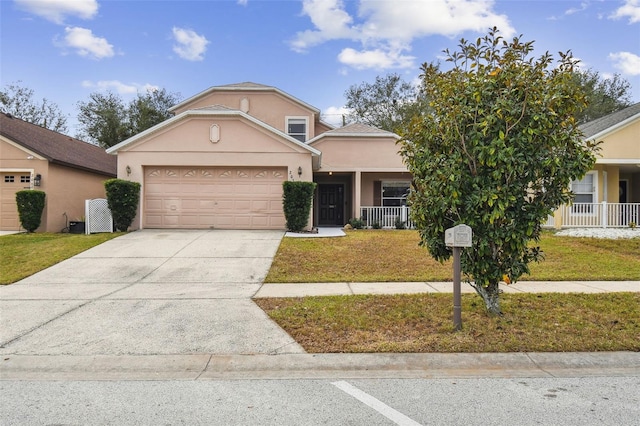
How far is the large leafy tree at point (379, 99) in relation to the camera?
33906 millimetres

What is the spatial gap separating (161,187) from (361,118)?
77.9ft

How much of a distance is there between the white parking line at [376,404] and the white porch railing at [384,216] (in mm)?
13039

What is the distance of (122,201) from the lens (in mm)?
13508

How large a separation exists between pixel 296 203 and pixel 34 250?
789 cm

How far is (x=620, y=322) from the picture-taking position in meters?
5.13

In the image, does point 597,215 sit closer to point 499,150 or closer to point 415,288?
point 415,288

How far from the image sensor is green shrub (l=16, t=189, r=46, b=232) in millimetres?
14023

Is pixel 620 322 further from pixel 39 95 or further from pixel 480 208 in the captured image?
pixel 39 95

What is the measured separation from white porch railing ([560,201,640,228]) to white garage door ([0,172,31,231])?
21.9m

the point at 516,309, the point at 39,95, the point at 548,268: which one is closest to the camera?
the point at 516,309

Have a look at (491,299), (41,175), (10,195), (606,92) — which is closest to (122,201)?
(41,175)

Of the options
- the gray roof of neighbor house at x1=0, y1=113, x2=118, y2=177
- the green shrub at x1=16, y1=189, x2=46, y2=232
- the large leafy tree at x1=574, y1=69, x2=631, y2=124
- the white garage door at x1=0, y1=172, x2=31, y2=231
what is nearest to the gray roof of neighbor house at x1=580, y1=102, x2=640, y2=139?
the large leafy tree at x1=574, y1=69, x2=631, y2=124

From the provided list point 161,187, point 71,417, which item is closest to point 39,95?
point 161,187

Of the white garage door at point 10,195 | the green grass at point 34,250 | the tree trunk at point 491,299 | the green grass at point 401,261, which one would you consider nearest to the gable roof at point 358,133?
the green grass at point 401,261
